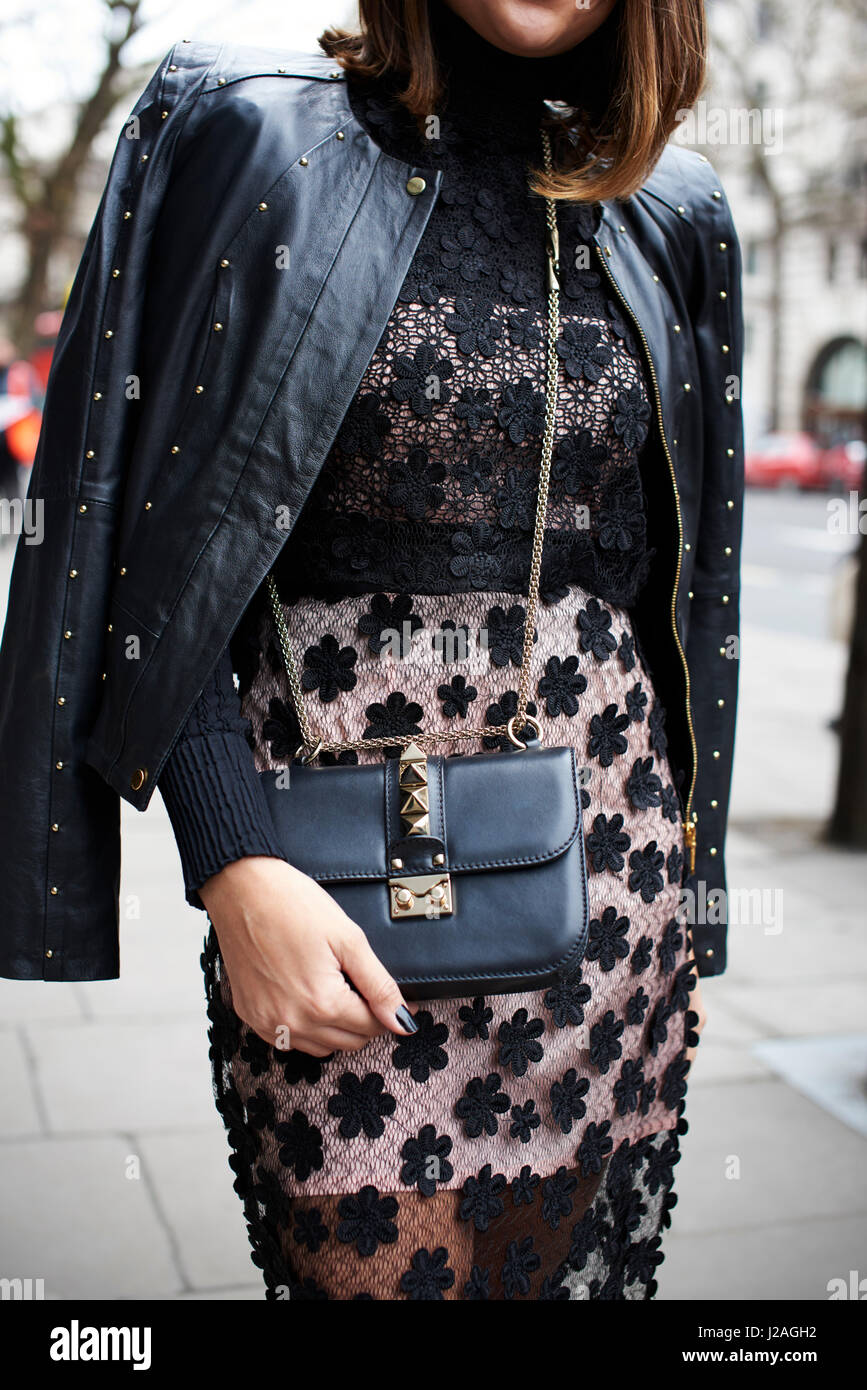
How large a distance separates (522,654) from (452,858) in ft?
0.81

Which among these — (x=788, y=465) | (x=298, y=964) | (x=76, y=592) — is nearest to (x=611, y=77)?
(x=76, y=592)

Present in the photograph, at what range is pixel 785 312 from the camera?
4441 centimetres

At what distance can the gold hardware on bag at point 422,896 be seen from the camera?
1.40 m

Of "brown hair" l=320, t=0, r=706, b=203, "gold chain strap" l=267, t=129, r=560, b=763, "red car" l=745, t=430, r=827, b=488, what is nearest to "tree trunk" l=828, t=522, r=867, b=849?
"brown hair" l=320, t=0, r=706, b=203

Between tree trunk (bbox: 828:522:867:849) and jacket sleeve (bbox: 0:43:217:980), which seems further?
tree trunk (bbox: 828:522:867:849)

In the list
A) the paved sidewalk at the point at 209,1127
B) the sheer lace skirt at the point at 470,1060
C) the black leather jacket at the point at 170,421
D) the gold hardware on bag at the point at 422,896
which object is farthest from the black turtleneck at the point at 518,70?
the paved sidewalk at the point at 209,1127

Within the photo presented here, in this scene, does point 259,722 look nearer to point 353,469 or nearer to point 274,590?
point 274,590

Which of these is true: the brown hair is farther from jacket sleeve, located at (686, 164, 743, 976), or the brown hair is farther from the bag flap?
the bag flap

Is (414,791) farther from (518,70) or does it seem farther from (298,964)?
(518,70)

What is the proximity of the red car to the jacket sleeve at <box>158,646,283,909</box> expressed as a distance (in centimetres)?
3135

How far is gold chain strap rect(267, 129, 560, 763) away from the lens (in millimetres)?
1495

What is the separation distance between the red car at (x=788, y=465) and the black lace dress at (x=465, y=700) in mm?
31027
